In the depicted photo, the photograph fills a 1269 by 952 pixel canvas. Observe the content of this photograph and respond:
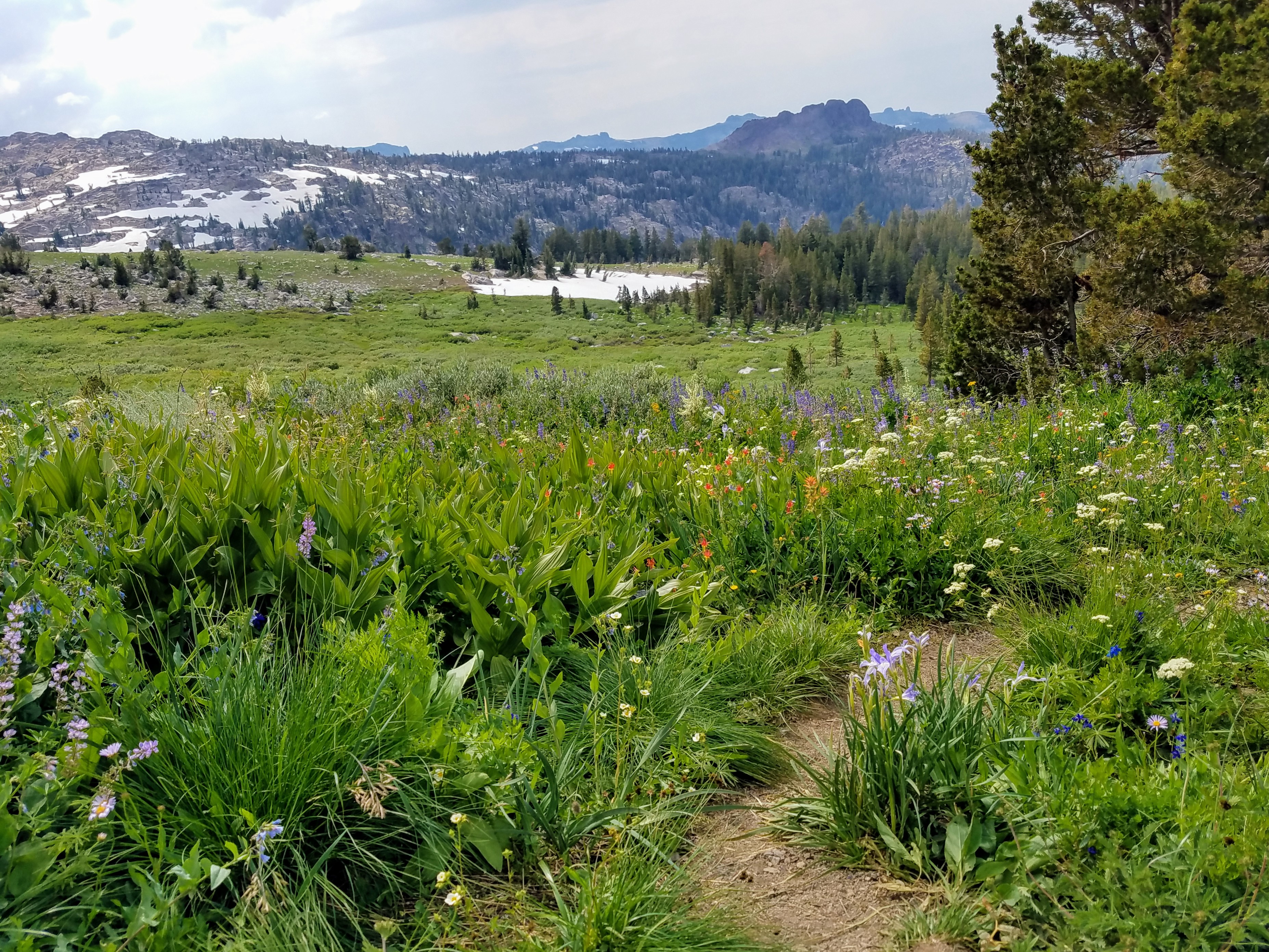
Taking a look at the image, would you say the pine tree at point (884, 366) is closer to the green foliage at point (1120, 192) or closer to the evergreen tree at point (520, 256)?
the green foliage at point (1120, 192)

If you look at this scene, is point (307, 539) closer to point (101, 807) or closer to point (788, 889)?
point (101, 807)

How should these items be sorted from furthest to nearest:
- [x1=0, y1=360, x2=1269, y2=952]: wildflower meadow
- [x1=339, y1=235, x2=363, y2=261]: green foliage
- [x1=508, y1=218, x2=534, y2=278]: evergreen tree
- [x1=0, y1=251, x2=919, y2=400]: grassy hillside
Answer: [x1=508, y1=218, x2=534, y2=278]: evergreen tree, [x1=339, y1=235, x2=363, y2=261]: green foliage, [x1=0, y1=251, x2=919, y2=400]: grassy hillside, [x1=0, y1=360, x2=1269, y2=952]: wildflower meadow

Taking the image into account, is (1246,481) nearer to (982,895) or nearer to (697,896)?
(982,895)

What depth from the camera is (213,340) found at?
72.8 metres

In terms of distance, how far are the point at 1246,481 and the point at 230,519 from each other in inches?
266

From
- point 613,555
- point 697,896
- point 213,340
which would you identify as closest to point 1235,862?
point 697,896

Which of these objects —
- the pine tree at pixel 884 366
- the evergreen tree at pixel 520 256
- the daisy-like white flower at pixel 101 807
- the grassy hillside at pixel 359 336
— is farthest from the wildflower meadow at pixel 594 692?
the evergreen tree at pixel 520 256

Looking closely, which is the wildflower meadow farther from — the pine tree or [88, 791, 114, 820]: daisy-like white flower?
the pine tree

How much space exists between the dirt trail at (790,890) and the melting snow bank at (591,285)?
133 metres

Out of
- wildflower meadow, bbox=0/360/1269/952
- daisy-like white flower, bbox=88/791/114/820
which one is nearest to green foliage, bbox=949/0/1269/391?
wildflower meadow, bbox=0/360/1269/952

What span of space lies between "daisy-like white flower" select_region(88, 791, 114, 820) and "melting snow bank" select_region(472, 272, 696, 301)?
133m

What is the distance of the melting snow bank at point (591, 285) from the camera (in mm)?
145000

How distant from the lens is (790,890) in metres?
2.44

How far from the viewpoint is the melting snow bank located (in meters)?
145
